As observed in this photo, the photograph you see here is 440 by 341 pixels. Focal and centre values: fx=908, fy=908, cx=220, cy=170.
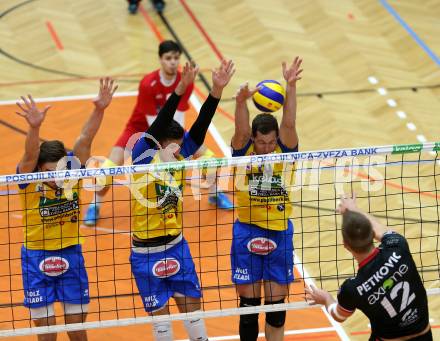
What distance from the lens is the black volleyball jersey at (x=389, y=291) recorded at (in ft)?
22.8

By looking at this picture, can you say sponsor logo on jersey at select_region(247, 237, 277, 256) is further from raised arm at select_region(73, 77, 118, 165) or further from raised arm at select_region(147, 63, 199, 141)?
raised arm at select_region(73, 77, 118, 165)

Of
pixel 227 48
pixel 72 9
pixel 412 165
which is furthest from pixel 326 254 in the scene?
pixel 72 9

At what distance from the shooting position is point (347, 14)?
16.8 m

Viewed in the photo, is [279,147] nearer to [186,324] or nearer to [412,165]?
[186,324]

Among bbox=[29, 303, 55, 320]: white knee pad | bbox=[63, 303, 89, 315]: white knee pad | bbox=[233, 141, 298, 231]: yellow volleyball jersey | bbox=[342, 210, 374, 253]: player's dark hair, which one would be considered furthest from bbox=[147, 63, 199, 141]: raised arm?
bbox=[342, 210, 374, 253]: player's dark hair

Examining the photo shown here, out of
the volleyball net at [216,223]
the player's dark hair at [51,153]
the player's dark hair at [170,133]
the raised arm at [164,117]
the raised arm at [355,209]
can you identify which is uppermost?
the raised arm at [164,117]

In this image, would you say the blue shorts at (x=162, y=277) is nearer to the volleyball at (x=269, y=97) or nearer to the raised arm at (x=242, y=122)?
the raised arm at (x=242, y=122)

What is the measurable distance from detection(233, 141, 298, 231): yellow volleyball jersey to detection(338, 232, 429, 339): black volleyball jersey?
1393 mm

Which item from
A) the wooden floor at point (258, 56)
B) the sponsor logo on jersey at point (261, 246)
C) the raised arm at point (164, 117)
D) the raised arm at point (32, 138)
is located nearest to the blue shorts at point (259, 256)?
the sponsor logo on jersey at point (261, 246)

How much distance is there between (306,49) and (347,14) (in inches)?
67.9

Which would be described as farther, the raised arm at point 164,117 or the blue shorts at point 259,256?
the blue shorts at point 259,256

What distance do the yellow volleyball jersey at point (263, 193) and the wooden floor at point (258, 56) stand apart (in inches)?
177

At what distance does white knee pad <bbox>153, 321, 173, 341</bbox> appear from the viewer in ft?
27.1

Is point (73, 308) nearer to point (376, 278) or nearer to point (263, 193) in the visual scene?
point (263, 193)
